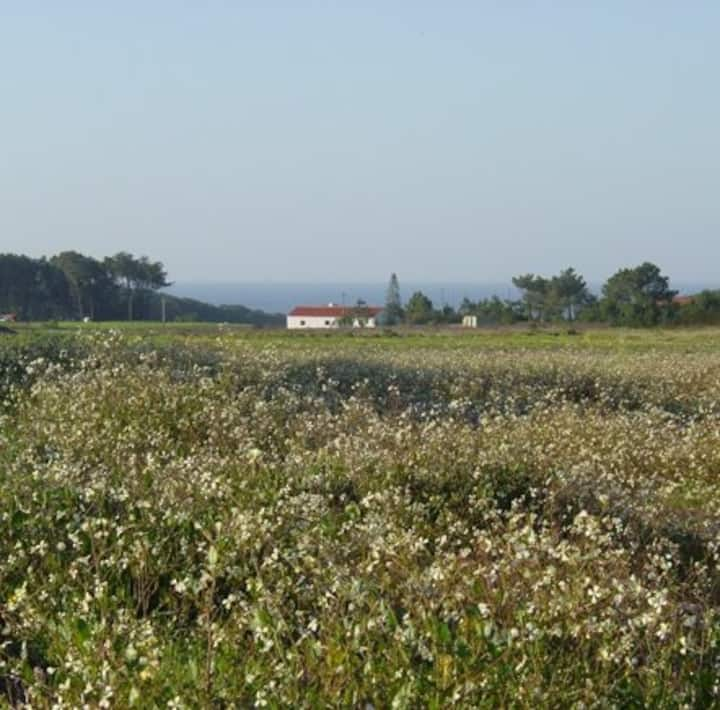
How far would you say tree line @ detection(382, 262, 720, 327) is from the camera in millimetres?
58969

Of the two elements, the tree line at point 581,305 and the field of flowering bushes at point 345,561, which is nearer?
the field of flowering bushes at point 345,561

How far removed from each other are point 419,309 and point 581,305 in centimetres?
1005

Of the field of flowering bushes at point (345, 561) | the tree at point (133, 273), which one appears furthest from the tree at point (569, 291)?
the field of flowering bushes at point (345, 561)

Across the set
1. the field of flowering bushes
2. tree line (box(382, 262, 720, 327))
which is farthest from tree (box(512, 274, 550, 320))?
the field of flowering bushes

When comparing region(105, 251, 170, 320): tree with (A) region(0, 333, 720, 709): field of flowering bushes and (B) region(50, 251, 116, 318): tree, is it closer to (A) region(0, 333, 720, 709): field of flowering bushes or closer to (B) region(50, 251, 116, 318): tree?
(B) region(50, 251, 116, 318): tree

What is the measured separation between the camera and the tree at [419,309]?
2744 inches

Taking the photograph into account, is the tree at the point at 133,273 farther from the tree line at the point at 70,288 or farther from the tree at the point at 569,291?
the tree at the point at 569,291

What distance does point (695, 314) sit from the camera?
5759 cm

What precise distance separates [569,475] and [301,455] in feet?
6.43

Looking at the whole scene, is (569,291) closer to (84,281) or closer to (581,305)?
(581,305)

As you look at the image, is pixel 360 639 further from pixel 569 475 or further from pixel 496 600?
pixel 569 475

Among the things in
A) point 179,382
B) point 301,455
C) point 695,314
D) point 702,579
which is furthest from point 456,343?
point 702,579

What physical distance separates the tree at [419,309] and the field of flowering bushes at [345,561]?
186 ft

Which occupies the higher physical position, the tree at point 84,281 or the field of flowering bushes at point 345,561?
the tree at point 84,281
